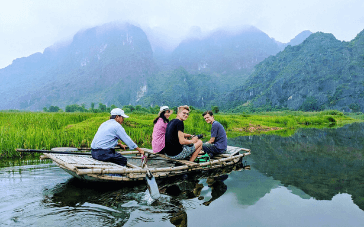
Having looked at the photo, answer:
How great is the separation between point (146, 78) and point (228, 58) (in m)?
76.6

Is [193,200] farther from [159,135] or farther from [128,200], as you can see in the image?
[159,135]

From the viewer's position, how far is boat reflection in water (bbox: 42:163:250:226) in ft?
13.1

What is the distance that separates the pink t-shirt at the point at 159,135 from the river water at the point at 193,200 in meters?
1.27

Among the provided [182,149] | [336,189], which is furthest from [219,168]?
[336,189]

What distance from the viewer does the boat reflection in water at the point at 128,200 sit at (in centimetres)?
400

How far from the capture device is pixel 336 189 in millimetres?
5812

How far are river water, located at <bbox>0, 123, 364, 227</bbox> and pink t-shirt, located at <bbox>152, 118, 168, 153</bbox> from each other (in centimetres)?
127

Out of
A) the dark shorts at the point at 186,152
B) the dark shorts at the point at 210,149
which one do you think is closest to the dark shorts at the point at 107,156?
the dark shorts at the point at 186,152

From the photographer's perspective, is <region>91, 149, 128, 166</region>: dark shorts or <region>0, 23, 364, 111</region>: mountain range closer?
<region>91, 149, 128, 166</region>: dark shorts

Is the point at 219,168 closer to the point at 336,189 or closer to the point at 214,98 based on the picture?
the point at 336,189

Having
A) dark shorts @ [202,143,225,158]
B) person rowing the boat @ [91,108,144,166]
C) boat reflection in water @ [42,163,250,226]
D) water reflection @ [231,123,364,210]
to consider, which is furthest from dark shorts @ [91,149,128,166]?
water reflection @ [231,123,364,210]

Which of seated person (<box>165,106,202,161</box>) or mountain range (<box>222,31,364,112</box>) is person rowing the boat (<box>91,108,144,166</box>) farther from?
mountain range (<box>222,31,364,112</box>)

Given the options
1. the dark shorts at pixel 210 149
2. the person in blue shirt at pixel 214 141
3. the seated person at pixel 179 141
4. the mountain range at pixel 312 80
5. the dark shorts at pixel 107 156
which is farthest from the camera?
the mountain range at pixel 312 80

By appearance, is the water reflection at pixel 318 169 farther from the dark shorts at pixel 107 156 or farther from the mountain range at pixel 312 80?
the mountain range at pixel 312 80
